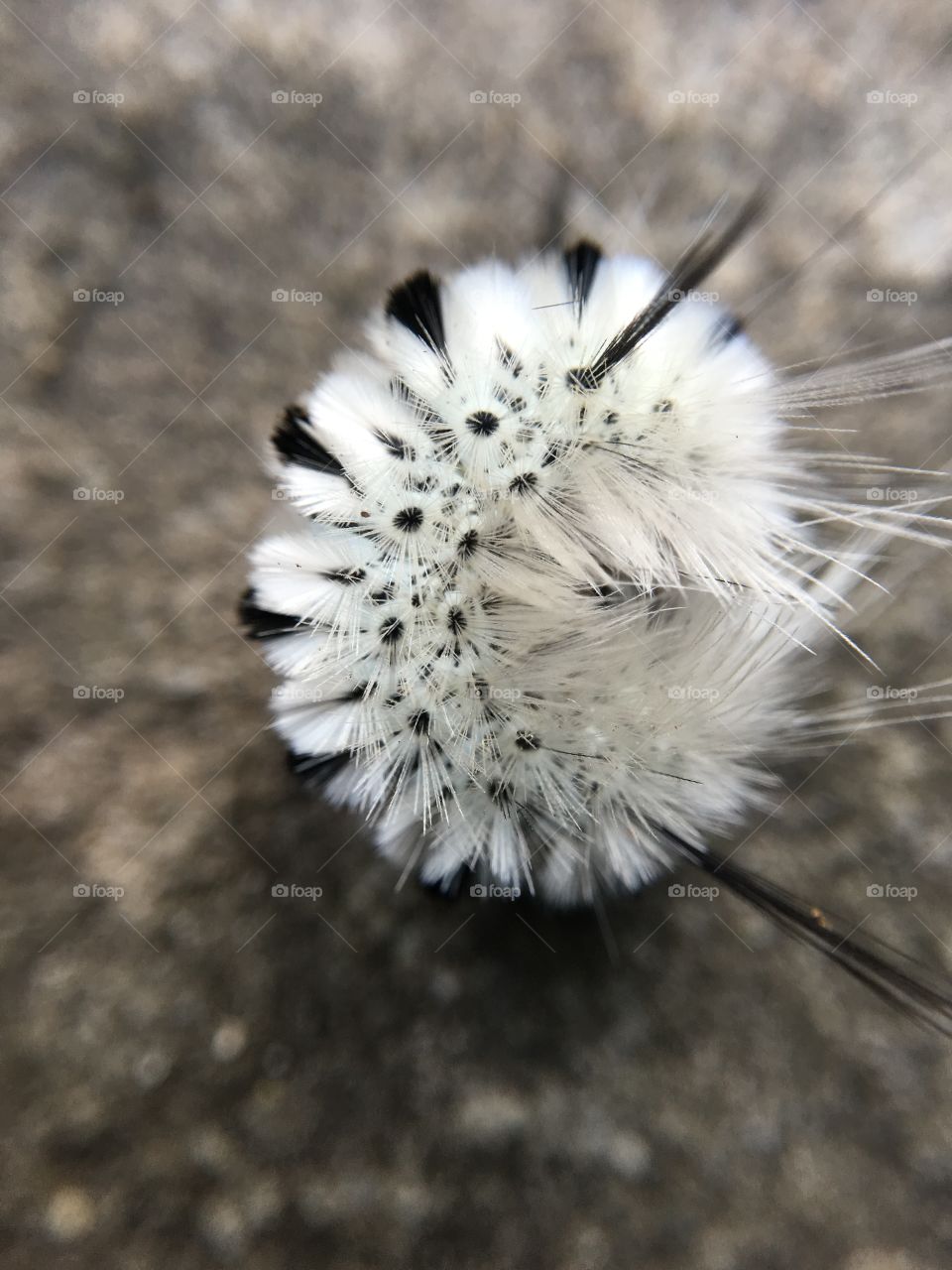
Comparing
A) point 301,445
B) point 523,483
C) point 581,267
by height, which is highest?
point 581,267

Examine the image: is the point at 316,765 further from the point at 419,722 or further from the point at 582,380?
the point at 582,380

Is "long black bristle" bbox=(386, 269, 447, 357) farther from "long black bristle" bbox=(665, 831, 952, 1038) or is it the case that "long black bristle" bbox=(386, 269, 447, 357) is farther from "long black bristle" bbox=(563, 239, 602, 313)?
"long black bristle" bbox=(665, 831, 952, 1038)

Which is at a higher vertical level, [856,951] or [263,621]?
[856,951]

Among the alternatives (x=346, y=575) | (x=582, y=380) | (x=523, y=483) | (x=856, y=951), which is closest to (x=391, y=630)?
(x=346, y=575)

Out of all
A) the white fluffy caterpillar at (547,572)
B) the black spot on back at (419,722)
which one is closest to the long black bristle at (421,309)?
the white fluffy caterpillar at (547,572)

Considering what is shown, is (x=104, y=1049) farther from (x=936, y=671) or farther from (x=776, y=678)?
(x=936, y=671)

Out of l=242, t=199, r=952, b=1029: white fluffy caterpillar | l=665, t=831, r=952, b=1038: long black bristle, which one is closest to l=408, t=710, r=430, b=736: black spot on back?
l=242, t=199, r=952, b=1029: white fluffy caterpillar
